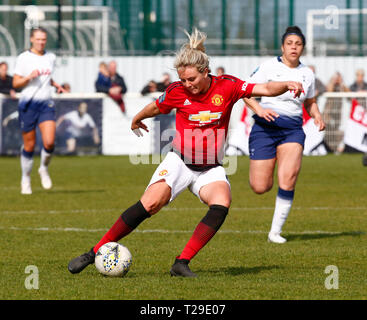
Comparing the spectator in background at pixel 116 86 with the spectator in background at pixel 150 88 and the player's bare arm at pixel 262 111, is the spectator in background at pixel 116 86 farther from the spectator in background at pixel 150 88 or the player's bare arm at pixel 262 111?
the player's bare arm at pixel 262 111

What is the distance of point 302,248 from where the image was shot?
344 inches

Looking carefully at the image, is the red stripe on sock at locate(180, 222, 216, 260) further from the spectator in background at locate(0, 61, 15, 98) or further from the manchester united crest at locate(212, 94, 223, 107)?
the spectator in background at locate(0, 61, 15, 98)

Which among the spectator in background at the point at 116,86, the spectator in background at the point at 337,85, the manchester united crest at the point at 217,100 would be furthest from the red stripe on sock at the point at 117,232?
the spectator in background at the point at 337,85

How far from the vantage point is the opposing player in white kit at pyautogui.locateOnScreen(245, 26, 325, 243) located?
9375mm

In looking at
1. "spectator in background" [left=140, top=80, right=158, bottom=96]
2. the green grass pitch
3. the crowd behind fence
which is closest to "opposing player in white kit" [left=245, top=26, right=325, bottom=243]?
the green grass pitch

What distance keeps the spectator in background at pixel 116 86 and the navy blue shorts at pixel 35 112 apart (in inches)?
Answer: 345

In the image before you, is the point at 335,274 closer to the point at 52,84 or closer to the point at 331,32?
the point at 52,84

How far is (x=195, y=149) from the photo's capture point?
716 centimetres

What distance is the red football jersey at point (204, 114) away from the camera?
23.1 feet

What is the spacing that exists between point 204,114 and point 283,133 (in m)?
2.66

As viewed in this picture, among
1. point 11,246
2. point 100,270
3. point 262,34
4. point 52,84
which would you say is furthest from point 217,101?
point 262,34

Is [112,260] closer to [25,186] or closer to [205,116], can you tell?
[205,116]

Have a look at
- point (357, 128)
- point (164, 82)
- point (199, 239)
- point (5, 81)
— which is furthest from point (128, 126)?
point (199, 239)
